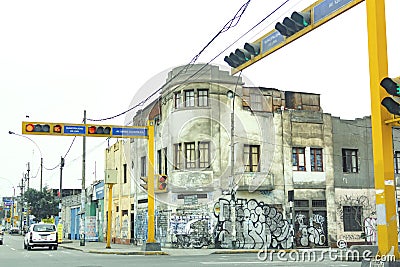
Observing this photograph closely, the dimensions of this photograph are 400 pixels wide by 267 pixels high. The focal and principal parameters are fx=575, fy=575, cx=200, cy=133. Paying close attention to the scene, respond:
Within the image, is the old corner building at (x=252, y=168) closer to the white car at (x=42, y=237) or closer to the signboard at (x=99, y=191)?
the white car at (x=42, y=237)

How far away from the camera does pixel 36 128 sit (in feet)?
81.5

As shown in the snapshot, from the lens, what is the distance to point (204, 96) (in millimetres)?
35719

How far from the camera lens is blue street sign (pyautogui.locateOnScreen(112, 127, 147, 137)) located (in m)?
27.4

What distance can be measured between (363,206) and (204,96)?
42.7ft

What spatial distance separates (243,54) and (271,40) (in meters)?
0.92

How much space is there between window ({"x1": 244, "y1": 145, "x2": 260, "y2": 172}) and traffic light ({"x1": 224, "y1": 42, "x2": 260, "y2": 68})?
2031 cm

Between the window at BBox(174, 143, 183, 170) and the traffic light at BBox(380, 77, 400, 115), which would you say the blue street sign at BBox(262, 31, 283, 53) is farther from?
the window at BBox(174, 143, 183, 170)

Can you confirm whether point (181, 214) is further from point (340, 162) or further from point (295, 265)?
point (295, 265)

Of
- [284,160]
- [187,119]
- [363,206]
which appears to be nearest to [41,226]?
[187,119]

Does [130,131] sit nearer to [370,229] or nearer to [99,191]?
[370,229]

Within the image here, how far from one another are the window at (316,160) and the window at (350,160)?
1770 millimetres

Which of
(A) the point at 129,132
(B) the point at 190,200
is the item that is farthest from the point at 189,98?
(A) the point at 129,132

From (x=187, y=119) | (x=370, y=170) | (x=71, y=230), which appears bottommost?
(x=71, y=230)

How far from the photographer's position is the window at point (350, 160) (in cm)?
3822
